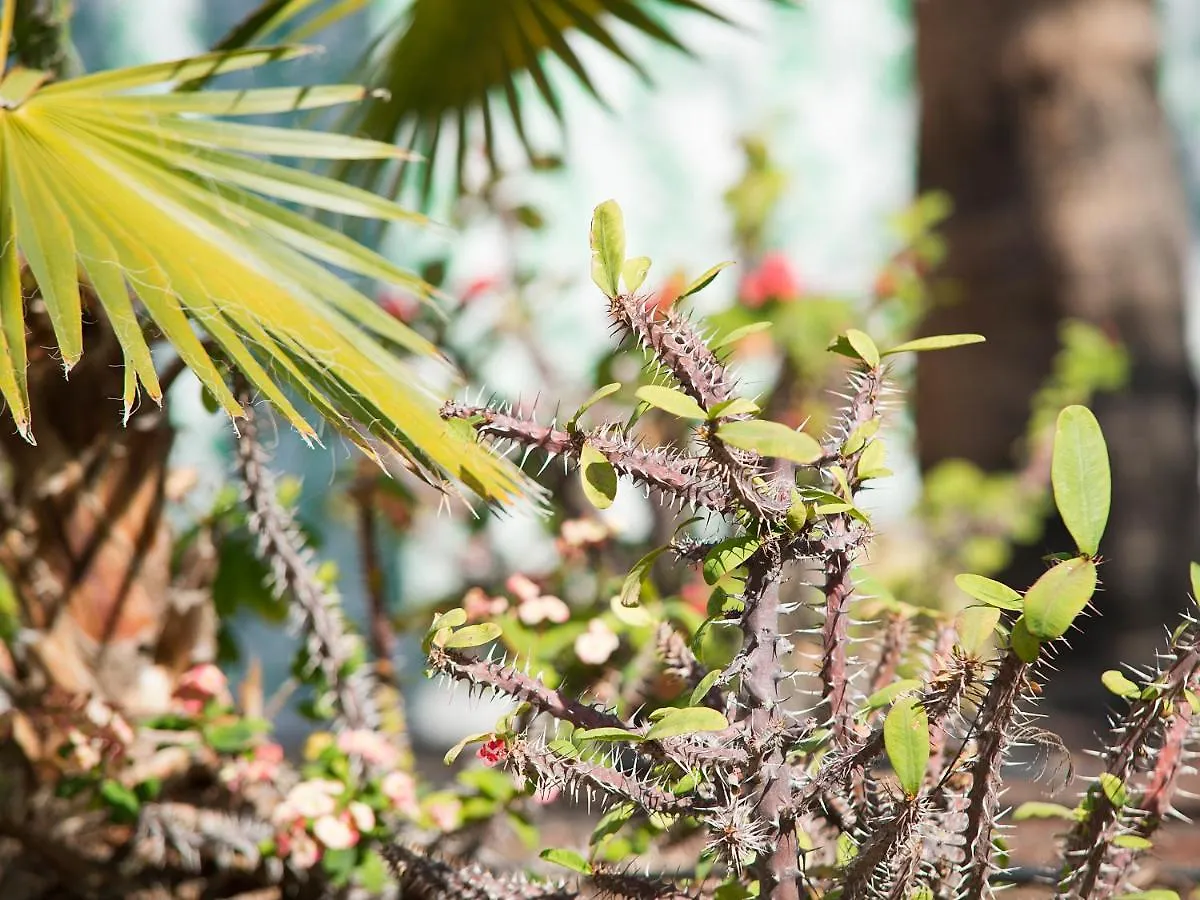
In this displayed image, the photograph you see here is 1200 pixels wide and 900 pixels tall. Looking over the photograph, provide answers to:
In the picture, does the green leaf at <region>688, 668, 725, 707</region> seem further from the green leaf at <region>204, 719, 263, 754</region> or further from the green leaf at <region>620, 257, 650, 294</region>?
the green leaf at <region>204, 719, 263, 754</region>

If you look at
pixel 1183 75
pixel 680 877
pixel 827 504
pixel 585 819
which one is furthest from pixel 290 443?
pixel 1183 75

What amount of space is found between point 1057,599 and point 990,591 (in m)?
0.05

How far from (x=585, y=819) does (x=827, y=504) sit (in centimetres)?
158

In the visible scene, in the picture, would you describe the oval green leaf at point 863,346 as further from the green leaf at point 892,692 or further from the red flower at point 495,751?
the red flower at point 495,751

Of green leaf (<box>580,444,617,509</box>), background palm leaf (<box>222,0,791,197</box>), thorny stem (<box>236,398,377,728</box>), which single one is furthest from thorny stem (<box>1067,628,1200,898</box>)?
background palm leaf (<box>222,0,791,197</box>)

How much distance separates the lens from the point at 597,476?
0.62 metres

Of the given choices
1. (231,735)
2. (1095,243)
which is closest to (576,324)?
(1095,243)

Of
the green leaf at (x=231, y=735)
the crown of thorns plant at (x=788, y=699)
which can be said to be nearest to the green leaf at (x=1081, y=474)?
the crown of thorns plant at (x=788, y=699)

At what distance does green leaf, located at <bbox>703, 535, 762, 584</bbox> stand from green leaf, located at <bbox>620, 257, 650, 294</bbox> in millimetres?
169

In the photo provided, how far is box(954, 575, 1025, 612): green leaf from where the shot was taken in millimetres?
560

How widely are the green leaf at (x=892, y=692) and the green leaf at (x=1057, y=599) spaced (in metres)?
0.15

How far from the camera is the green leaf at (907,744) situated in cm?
58

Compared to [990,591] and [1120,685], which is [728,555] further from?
[1120,685]

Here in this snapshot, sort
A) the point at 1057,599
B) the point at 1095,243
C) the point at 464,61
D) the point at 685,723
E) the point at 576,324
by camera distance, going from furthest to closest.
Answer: the point at 576,324, the point at 1095,243, the point at 464,61, the point at 685,723, the point at 1057,599
